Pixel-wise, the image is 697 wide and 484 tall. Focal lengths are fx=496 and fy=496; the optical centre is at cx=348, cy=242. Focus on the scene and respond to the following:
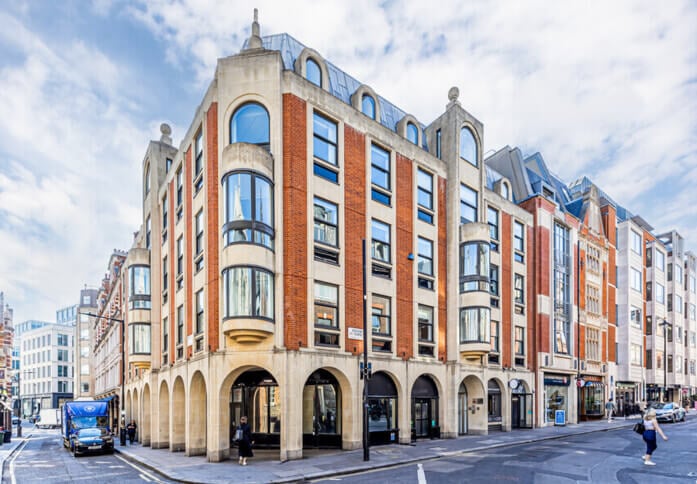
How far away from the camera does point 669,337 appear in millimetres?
59219

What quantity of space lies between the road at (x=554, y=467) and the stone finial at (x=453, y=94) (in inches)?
752


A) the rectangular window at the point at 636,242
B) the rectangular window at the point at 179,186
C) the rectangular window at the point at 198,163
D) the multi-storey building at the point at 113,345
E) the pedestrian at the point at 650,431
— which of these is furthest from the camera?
the rectangular window at the point at 636,242

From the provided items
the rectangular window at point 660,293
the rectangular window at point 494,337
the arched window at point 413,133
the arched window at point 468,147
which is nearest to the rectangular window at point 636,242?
the rectangular window at point 660,293

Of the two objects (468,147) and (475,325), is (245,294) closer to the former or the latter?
(475,325)

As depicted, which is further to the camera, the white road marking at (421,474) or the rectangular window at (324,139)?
the rectangular window at (324,139)

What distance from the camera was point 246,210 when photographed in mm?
19250

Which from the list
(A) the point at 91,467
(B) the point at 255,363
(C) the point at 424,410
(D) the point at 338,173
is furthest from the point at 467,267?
(A) the point at 91,467

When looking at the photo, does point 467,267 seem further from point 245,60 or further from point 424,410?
point 245,60

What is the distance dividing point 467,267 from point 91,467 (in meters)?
20.5

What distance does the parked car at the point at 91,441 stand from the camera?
25188mm

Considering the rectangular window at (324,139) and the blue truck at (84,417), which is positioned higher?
the rectangular window at (324,139)

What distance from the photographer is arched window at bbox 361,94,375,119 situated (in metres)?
24.9

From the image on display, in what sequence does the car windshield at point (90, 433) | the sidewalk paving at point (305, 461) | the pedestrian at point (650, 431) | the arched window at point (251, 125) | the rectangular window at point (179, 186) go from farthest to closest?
the rectangular window at point (179, 186) < the car windshield at point (90, 433) < the arched window at point (251, 125) < the pedestrian at point (650, 431) < the sidewalk paving at point (305, 461)

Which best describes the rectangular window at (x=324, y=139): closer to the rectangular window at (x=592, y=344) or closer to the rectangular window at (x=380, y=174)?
the rectangular window at (x=380, y=174)
